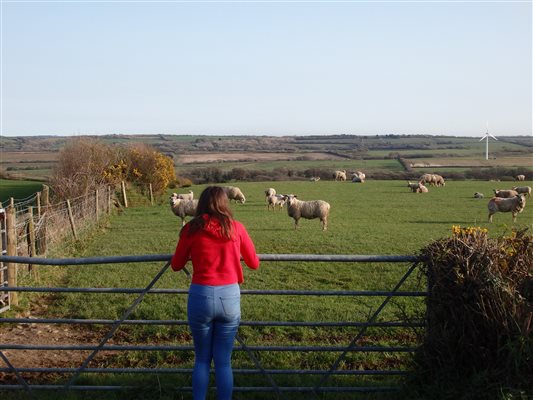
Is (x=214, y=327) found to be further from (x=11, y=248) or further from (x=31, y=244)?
(x=31, y=244)

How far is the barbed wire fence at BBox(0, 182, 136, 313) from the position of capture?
37.6 feet

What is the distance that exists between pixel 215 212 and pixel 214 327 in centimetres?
104

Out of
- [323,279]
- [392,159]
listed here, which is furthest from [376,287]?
[392,159]

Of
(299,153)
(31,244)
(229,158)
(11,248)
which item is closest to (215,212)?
(11,248)

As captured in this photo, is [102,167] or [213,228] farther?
[102,167]

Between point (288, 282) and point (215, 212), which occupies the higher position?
point (215, 212)

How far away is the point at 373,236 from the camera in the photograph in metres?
22.8

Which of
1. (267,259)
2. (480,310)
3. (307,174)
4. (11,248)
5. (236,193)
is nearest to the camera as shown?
(480,310)

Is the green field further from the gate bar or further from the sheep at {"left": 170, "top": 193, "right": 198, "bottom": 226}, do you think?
the gate bar

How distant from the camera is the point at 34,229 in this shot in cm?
1526

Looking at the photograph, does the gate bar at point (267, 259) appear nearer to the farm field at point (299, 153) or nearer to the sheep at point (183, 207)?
the sheep at point (183, 207)

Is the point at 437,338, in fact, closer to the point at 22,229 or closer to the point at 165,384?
the point at 165,384

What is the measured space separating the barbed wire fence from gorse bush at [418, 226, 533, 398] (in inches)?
213

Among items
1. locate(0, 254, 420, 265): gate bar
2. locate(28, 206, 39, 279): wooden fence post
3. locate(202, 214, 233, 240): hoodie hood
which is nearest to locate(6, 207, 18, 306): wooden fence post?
locate(28, 206, 39, 279): wooden fence post
